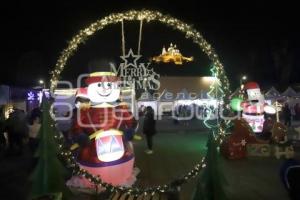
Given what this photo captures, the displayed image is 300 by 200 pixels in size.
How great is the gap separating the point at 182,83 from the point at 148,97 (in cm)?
638

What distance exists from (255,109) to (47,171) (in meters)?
11.2

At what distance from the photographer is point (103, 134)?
880 centimetres

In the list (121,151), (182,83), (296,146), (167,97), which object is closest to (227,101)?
(121,151)

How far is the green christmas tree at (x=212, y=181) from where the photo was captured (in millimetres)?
5824

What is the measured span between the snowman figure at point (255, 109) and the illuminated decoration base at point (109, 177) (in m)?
8.36

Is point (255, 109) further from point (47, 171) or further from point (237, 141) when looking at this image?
point (47, 171)

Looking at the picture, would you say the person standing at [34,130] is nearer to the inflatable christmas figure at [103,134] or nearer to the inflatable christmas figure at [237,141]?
the inflatable christmas figure at [103,134]

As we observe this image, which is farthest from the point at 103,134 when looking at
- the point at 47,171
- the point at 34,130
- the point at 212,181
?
the point at 34,130

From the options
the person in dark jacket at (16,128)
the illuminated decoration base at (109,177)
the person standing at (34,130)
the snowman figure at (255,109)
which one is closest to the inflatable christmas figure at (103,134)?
the illuminated decoration base at (109,177)

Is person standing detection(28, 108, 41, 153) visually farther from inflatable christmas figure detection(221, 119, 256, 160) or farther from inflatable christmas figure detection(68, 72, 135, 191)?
inflatable christmas figure detection(221, 119, 256, 160)

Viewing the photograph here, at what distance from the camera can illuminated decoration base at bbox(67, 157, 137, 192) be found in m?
8.75

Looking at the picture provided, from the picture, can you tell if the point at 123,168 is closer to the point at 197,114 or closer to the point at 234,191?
the point at 234,191

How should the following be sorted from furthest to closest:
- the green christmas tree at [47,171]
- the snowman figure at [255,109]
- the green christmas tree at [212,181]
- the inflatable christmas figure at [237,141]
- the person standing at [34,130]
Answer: the snowman figure at [255,109] → the inflatable christmas figure at [237,141] → the person standing at [34,130] → the green christmas tree at [47,171] → the green christmas tree at [212,181]

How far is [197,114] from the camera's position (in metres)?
30.3
